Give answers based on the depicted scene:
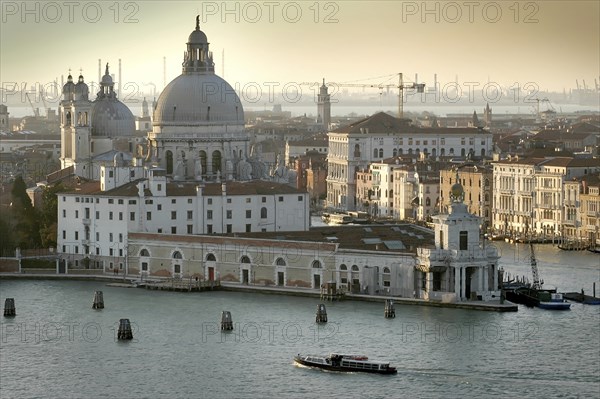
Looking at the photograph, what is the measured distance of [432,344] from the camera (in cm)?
2538

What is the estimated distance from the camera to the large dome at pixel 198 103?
3575cm

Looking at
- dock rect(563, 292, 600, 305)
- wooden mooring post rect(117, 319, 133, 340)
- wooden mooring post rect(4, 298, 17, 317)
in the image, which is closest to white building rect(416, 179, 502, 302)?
dock rect(563, 292, 600, 305)

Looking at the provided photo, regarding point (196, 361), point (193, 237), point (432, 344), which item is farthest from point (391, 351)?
point (193, 237)

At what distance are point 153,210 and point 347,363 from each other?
9.40 m

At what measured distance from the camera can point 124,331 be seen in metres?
26.0

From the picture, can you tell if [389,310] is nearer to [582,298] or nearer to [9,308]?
[582,298]

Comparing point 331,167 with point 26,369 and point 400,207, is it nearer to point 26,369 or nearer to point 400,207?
point 400,207

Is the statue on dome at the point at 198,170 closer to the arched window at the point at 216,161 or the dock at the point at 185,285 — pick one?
the arched window at the point at 216,161

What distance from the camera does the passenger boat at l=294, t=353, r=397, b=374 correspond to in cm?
2352

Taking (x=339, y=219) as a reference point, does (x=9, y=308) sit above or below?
below

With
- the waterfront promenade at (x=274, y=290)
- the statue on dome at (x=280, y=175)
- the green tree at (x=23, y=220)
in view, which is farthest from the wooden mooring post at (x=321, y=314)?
the statue on dome at (x=280, y=175)

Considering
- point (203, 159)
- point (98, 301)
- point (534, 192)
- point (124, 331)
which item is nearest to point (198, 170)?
point (203, 159)

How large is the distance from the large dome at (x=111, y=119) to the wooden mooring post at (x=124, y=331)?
14.2 metres

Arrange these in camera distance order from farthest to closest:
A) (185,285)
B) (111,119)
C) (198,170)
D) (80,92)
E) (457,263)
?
(111,119), (80,92), (198,170), (185,285), (457,263)
